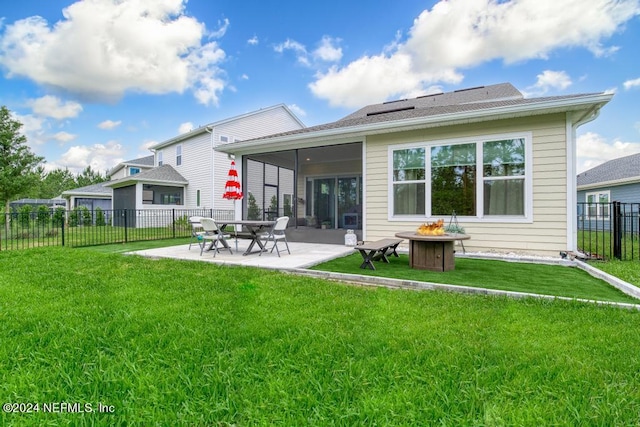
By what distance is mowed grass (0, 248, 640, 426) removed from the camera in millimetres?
1577

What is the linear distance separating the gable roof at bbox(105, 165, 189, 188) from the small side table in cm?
1545

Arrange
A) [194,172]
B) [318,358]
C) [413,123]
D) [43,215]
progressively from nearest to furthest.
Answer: [318,358] < [413,123] < [43,215] < [194,172]

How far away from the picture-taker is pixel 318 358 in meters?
2.09

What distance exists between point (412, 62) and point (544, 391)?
1443 cm

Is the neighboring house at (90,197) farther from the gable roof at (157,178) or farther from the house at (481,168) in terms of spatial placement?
the house at (481,168)

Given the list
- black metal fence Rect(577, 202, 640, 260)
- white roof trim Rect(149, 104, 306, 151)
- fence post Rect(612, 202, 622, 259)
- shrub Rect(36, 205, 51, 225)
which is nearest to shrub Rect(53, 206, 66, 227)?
shrub Rect(36, 205, 51, 225)

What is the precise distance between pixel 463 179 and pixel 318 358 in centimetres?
571

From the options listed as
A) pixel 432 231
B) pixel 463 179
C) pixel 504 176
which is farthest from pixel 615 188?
pixel 432 231

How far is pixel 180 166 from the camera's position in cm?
1847

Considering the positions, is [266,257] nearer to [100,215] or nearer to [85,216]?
[85,216]

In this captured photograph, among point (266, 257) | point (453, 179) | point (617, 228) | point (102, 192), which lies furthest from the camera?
point (102, 192)

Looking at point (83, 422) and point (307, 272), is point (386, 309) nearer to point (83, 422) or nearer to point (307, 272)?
point (307, 272)

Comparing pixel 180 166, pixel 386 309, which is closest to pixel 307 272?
pixel 386 309

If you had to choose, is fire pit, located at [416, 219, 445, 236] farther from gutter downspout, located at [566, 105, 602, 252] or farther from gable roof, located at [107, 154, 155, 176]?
gable roof, located at [107, 154, 155, 176]
